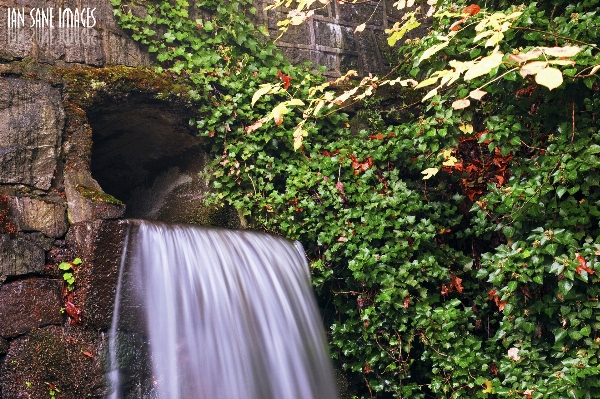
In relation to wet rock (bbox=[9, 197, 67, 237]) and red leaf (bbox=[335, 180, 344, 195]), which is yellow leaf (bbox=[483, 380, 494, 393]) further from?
wet rock (bbox=[9, 197, 67, 237])

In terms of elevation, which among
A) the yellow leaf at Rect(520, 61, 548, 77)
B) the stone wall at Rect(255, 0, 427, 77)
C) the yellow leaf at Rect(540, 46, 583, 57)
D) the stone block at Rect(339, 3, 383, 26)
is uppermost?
the stone block at Rect(339, 3, 383, 26)

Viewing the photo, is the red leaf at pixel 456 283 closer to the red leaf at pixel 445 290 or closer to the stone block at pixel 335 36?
the red leaf at pixel 445 290

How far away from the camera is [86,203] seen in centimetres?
332

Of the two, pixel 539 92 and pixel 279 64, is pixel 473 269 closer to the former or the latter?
pixel 539 92

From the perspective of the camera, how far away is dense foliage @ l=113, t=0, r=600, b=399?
10.2ft

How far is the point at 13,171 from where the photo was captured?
3.27m

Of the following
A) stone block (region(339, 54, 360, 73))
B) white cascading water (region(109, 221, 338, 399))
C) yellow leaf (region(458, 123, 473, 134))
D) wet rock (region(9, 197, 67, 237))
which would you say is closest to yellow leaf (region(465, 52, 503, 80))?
yellow leaf (region(458, 123, 473, 134))

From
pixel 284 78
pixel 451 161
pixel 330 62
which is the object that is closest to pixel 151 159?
pixel 284 78

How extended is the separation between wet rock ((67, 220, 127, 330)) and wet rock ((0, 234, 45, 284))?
0.22m

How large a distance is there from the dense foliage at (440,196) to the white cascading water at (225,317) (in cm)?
33

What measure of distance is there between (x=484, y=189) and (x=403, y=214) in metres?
0.57

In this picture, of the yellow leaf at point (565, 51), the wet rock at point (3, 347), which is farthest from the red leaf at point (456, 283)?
the wet rock at point (3, 347)

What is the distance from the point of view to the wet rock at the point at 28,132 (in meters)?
3.29

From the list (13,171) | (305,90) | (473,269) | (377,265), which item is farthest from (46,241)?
(473,269)
